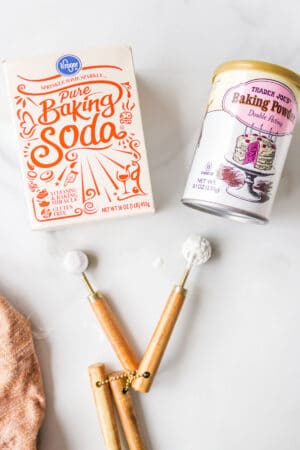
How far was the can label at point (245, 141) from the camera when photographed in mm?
620

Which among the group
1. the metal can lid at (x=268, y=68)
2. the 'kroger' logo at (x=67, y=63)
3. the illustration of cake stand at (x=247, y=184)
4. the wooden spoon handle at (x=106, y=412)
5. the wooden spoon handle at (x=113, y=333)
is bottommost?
the wooden spoon handle at (x=106, y=412)

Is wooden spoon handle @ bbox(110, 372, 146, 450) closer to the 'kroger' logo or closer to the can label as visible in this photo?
the can label

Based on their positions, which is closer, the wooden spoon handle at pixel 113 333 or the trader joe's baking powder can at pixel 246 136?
the trader joe's baking powder can at pixel 246 136

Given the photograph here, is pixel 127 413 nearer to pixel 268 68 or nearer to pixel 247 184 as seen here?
pixel 247 184

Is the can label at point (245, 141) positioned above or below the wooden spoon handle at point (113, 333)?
above

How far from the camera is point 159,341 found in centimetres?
71

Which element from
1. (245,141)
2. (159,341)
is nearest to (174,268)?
(159,341)

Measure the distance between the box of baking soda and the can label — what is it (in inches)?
3.5

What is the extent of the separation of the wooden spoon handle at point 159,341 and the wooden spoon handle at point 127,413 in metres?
0.02

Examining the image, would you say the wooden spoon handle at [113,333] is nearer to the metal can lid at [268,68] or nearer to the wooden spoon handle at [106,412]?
the wooden spoon handle at [106,412]

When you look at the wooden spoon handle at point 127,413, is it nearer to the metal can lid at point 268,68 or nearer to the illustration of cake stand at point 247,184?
the illustration of cake stand at point 247,184

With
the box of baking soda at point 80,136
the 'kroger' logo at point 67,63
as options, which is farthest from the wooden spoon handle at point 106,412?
the 'kroger' logo at point 67,63

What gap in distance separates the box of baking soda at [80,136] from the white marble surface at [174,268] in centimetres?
7

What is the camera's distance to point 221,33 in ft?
2.50
